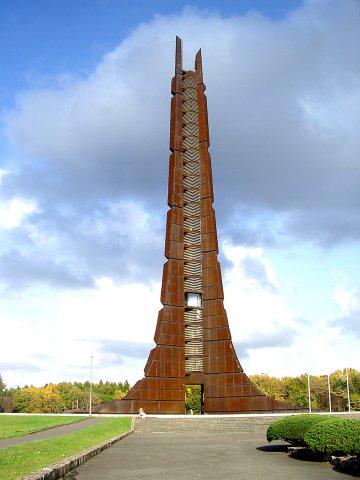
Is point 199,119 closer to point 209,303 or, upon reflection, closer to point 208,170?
point 208,170

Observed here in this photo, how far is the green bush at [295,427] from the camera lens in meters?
15.5

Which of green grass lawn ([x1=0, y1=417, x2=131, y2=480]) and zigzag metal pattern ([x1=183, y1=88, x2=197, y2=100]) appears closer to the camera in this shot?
green grass lawn ([x1=0, y1=417, x2=131, y2=480])

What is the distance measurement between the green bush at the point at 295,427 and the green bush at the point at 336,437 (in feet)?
5.36

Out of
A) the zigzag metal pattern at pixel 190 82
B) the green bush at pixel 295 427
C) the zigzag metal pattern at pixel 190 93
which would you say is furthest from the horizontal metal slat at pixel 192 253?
the green bush at pixel 295 427

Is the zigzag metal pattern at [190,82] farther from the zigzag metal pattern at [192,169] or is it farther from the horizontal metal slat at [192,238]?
the horizontal metal slat at [192,238]

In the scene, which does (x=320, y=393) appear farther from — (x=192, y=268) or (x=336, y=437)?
(x=336, y=437)

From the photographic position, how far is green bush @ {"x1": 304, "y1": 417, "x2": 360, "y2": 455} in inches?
490

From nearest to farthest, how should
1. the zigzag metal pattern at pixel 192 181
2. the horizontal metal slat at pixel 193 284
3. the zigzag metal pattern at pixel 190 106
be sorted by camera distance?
the horizontal metal slat at pixel 193 284 < the zigzag metal pattern at pixel 192 181 < the zigzag metal pattern at pixel 190 106

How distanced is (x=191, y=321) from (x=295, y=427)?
2809 cm

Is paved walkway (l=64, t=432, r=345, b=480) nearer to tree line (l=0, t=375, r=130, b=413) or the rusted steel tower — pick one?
the rusted steel tower

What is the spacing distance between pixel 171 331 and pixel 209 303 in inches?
155

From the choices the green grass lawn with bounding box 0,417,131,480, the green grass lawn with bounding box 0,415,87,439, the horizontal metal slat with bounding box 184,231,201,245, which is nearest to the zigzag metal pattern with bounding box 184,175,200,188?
the horizontal metal slat with bounding box 184,231,201,245

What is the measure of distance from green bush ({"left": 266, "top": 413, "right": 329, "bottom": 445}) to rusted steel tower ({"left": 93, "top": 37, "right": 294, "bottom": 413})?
25353 mm

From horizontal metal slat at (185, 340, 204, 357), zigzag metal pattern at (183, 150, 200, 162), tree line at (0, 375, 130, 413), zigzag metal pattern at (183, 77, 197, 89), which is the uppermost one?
zigzag metal pattern at (183, 77, 197, 89)
